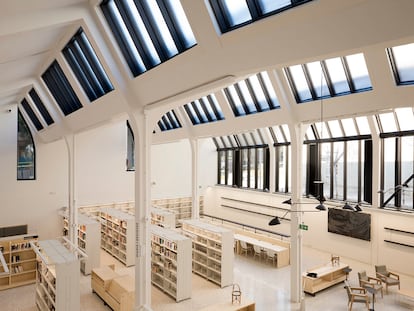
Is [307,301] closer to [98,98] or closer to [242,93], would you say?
[242,93]

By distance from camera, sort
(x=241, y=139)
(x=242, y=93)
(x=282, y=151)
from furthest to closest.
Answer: (x=241, y=139), (x=282, y=151), (x=242, y=93)

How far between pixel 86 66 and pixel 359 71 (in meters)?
6.46

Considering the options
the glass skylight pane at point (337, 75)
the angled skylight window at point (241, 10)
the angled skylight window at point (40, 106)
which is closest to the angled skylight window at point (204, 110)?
the glass skylight pane at point (337, 75)

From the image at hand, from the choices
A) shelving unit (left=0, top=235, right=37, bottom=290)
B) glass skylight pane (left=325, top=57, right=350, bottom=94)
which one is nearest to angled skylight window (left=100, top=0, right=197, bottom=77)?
glass skylight pane (left=325, top=57, right=350, bottom=94)

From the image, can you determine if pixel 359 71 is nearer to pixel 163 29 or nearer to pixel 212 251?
pixel 163 29

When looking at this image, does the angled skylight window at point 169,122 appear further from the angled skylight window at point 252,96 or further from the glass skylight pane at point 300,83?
the glass skylight pane at point 300,83

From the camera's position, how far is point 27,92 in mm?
11758

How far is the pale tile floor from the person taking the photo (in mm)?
8898

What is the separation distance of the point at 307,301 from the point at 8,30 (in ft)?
30.5

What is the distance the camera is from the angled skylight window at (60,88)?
9289 mm

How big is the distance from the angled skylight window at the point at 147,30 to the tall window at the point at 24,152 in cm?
1018

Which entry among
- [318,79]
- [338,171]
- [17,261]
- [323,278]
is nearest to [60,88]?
[17,261]

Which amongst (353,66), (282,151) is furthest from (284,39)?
(282,151)

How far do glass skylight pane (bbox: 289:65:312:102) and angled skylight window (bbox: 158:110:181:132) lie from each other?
6334mm
